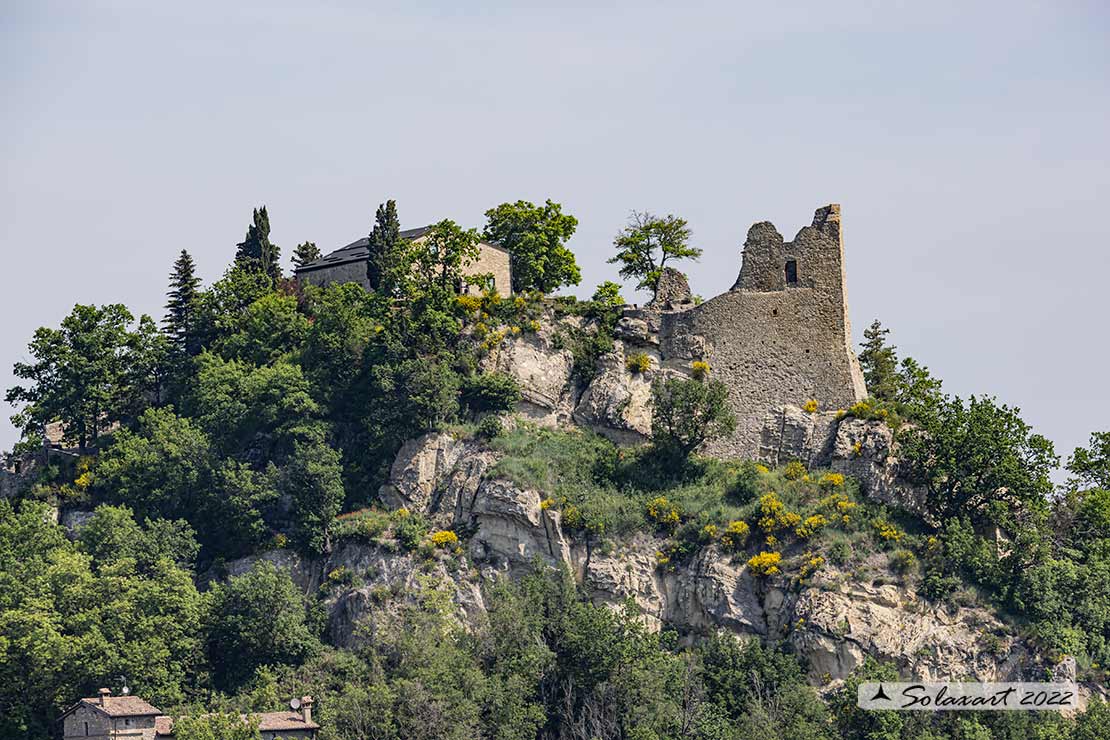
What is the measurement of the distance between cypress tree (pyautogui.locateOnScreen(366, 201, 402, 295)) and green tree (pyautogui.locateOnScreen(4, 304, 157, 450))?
9.58 meters

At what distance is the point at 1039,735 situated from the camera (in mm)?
68250

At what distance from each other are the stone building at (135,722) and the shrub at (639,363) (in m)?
19.9

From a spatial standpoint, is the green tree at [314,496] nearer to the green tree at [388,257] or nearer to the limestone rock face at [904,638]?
the green tree at [388,257]

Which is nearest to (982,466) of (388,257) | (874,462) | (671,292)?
(874,462)

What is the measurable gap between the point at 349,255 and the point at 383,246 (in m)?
3.64

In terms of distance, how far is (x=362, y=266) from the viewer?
90250 mm

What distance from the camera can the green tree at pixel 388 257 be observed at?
83.9m

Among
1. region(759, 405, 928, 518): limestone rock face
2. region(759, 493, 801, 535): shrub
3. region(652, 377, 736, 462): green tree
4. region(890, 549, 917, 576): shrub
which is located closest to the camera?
region(890, 549, 917, 576): shrub

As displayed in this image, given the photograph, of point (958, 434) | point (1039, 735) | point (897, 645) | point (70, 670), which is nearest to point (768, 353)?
point (958, 434)

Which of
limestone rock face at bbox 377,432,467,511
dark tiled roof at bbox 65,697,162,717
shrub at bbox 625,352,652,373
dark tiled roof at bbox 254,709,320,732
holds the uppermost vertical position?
shrub at bbox 625,352,652,373

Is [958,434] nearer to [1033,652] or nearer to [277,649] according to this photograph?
[1033,652]

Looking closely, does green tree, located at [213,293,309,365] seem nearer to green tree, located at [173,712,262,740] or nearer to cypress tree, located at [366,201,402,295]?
cypress tree, located at [366,201,402,295]

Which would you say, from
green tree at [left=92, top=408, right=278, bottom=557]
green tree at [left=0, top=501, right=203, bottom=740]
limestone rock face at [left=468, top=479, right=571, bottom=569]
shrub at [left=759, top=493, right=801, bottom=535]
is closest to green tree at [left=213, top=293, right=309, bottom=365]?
green tree at [left=92, top=408, right=278, bottom=557]

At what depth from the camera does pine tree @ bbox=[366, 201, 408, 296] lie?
84.9m
